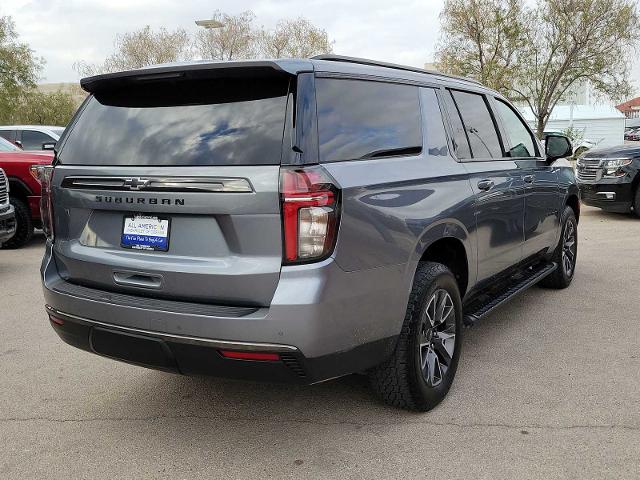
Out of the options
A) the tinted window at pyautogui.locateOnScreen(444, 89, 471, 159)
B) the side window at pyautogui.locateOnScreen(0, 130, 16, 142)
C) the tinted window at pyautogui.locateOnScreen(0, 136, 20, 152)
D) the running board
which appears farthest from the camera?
the side window at pyautogui.locateOnScreen(0, 130, 16, 142)

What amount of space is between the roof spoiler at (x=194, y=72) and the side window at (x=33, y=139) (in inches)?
471

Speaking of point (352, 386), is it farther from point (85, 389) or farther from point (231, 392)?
point (85, 389)

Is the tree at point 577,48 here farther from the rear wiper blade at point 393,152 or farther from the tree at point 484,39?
the rear wiper blade at point 393,152

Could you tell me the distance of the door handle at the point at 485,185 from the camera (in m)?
3.85

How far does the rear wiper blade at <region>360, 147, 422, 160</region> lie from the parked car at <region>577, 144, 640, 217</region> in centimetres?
837

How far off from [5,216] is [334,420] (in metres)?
5.61

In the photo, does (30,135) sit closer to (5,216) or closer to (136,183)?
(5,216)

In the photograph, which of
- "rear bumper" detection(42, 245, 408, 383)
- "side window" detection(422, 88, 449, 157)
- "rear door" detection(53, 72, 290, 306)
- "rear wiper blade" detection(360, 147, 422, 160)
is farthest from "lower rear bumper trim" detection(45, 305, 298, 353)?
"side window" detection(422, 88, 449, 157)

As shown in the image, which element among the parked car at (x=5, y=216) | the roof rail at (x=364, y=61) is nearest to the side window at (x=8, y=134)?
the parked car at (x=5, y=216)

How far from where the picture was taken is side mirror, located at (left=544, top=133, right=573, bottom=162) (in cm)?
526

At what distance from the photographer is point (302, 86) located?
106 inches

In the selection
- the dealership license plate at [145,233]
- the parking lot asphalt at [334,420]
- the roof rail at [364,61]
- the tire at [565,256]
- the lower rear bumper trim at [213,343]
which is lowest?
the parking lot asphalt at [334,420]

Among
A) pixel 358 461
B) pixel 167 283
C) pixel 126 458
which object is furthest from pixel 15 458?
pixel 358 461

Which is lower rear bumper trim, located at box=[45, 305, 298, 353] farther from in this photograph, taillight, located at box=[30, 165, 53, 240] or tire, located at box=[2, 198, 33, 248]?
tire, located at box=[2, 198, 33, 248]
